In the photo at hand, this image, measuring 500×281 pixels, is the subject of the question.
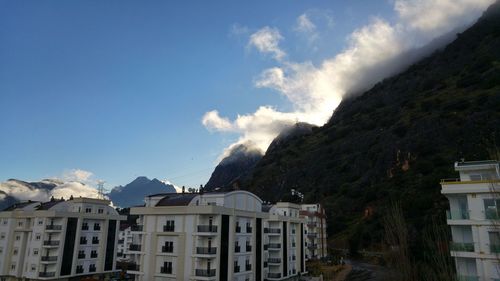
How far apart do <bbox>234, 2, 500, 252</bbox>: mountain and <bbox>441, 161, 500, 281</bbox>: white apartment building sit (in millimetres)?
28754

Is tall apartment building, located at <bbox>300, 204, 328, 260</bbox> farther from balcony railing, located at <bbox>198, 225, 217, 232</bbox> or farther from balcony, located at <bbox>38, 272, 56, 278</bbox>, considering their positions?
balcony, located at <bbox>38, 272, 56, 278</bbox>

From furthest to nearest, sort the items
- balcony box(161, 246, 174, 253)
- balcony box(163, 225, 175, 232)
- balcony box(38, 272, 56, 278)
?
balcony box(38, 272, 56, 278) → balcony box(163, 225, 175, 232) → balcony box(161, 246, 174, 253)

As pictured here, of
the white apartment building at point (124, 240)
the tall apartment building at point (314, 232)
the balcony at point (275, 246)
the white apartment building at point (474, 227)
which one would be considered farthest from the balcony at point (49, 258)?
the white apartment building at point (474, 227)

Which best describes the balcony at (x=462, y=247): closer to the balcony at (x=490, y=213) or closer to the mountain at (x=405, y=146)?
the balcony at (x=490, y=213)

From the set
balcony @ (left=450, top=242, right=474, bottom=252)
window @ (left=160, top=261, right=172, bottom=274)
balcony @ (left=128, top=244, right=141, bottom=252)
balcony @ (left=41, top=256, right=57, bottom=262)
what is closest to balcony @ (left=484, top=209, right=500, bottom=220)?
balcony @ (left=450, top=242, right=474, bottom=252)

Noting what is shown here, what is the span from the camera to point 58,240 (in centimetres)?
6619

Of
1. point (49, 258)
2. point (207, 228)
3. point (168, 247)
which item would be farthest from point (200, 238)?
point (49, 258)

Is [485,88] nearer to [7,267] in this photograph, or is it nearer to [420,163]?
[420,163]

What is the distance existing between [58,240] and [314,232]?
56387mm

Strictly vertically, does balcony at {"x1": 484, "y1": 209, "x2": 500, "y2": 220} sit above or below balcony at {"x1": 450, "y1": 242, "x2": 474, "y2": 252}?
above

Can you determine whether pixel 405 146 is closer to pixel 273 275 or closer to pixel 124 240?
pixel 273 275

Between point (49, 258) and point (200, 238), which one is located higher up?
point (200, 238)

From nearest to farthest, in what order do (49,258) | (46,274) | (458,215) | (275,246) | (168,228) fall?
1. (458,215)
2. (168,228)
3. (46,274)
4. (275,246)
5. (49,258)

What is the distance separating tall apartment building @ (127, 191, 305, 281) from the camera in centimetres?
4716
